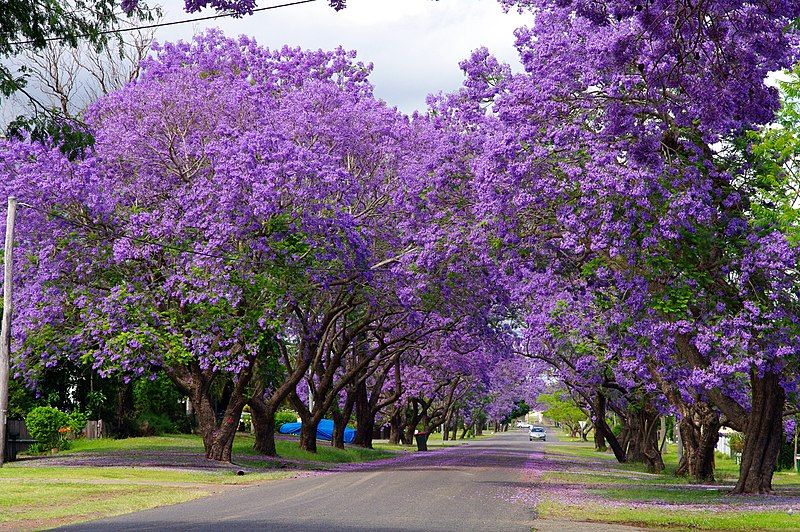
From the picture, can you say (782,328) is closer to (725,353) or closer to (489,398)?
(725,353)

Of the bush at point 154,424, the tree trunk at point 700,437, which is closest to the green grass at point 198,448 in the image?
the bush at point 154,424

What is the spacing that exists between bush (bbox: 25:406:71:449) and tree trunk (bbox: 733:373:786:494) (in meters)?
21.6

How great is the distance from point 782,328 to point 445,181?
9646mm

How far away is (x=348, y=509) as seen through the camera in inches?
682

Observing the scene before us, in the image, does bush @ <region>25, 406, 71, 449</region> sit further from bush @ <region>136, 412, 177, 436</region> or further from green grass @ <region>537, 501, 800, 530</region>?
green grass @ <region>537, 501, 800, 530</region>

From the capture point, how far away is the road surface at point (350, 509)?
1423 cm

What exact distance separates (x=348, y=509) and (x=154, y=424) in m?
32.5

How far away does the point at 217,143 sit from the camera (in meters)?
29.0

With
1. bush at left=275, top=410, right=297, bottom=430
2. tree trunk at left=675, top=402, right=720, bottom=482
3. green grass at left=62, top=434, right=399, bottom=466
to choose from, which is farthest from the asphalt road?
bush at left=275, top=410, right=297, bottom=430

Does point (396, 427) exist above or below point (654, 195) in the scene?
below

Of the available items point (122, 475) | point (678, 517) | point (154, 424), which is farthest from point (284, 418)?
point (678, 517)

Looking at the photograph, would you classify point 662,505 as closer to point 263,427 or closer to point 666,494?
point 666,494

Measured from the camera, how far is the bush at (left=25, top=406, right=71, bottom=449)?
→ 1329 inches

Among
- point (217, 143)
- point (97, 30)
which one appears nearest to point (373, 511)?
point (97, 30)
